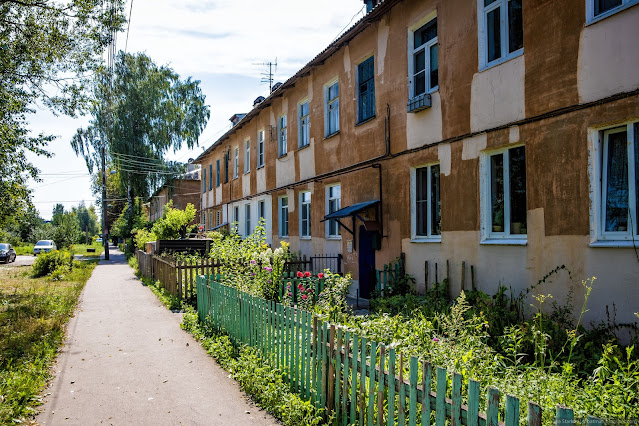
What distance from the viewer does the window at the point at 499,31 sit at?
817 centimetres

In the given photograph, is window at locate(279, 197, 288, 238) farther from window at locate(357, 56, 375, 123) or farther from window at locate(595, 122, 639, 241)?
window at locate(595, 122, 639, 241)

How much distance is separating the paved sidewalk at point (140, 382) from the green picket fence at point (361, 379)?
65cm

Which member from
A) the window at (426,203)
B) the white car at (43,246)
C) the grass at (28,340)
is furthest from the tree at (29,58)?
the white car at (43,246)

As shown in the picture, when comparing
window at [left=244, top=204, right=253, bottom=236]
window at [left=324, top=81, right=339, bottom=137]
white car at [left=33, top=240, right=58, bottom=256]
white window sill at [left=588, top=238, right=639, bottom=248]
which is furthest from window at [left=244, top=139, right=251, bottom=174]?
white car at [left=33, top=240, right=58, bottom=256]

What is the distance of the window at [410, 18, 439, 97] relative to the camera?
10.2 m

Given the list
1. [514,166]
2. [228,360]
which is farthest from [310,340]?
[514,166]

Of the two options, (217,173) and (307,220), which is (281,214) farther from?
(217,173)

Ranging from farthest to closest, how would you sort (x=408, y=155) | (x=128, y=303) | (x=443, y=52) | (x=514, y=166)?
(x=128, y=303)
(x=408, y=155)
(x=443, y=52)
(x=514, y=166)

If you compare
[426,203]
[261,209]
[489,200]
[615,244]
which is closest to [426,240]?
[426,203]

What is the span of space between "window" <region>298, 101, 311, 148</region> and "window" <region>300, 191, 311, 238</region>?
69.5 inches

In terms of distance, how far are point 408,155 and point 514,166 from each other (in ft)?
9.43

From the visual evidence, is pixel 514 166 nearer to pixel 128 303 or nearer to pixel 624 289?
pixel 624 289

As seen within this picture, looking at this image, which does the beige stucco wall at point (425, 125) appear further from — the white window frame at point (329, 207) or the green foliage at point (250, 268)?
the green foliage at point (250, 268)

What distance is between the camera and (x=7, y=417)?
4887 millimetres
